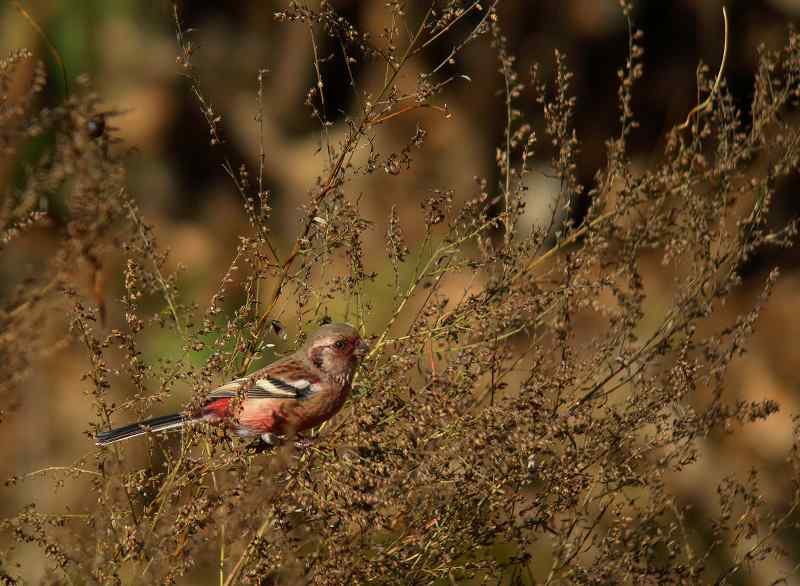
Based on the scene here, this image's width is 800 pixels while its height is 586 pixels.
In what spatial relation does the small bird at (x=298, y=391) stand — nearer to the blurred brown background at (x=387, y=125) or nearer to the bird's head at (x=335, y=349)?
the bird's head at (x=335, y=349)

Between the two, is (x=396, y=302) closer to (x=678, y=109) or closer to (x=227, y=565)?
(x=227, y=565)

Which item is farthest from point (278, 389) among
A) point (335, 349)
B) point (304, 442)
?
point (304, 442)

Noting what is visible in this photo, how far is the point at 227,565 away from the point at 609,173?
1.19m

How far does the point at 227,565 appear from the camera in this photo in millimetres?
2311

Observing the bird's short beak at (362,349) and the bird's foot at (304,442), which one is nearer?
the bird's foot at (304,442)

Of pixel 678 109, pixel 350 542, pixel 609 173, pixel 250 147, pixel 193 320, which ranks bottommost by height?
pixel 350 542

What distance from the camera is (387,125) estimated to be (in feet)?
23.2

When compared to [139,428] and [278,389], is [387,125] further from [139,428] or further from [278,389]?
[139,428]

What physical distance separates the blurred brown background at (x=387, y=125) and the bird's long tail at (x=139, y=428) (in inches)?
146

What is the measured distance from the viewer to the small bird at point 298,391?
2664mm

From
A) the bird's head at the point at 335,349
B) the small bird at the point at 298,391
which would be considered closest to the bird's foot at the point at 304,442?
the small bird at the point at 298,391

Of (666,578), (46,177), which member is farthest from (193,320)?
(666,578)

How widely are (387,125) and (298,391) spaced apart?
14.2 feet

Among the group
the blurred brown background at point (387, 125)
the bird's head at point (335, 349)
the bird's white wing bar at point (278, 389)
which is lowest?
the bird's head at point (335, 349)
